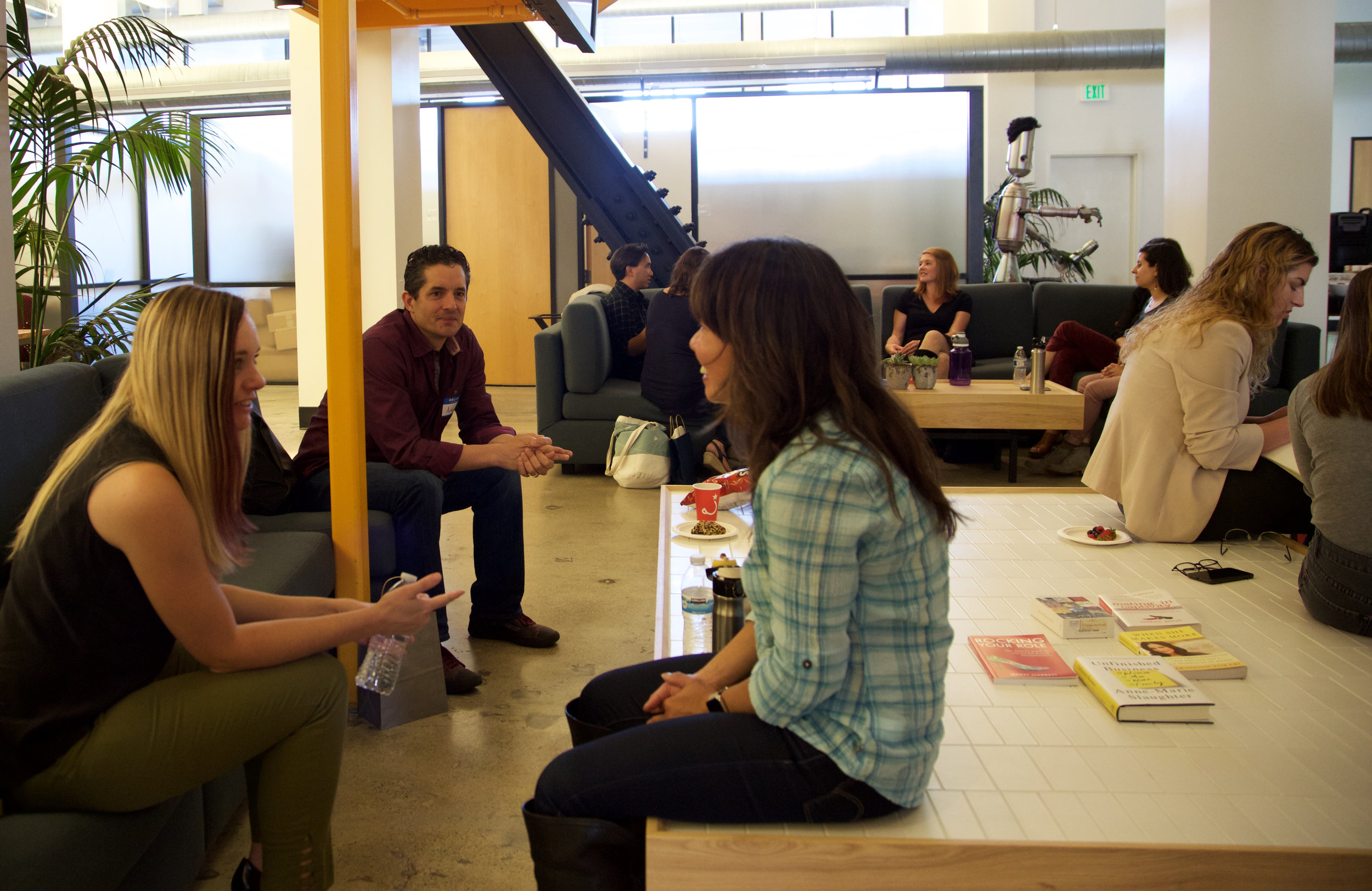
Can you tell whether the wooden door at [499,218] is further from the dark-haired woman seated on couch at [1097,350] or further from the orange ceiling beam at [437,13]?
the orange ceiling beam at [437,13]

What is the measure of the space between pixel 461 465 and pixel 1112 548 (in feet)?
6.11

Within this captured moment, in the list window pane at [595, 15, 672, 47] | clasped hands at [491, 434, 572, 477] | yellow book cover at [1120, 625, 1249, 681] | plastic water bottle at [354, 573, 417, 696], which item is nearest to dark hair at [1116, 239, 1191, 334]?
yellow book cover at [1120, 625, 1249, 681]

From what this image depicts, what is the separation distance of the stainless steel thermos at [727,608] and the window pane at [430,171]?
836cm

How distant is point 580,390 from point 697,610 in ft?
11.5

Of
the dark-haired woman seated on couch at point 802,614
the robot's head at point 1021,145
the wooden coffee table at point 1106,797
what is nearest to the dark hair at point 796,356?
the dark-haired woman seated on couch at point 802,614

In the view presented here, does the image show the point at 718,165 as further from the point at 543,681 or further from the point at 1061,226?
the point at 543,681

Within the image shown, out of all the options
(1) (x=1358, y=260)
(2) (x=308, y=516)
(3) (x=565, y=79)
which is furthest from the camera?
(1) (x=1358, y=260)

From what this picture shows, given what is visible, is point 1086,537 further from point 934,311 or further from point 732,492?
point 934,311

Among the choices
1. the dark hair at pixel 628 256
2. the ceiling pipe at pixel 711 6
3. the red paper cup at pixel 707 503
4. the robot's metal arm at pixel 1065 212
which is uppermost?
the ceiling pipe at pixel 711 6

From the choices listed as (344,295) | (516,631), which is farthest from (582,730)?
(516,631)

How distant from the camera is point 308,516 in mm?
2752

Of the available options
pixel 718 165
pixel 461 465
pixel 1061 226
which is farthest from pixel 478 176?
pixel 461 465

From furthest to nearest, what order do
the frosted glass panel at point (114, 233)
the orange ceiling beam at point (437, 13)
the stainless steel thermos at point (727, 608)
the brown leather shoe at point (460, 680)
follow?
1. the frosted glass panel at point (114, 233)
2. the orange ceiling beam at point (437, 13)
3. the brown leather shoe at point (460, 680)
4. the stainless steel thermos at point (727, 608)

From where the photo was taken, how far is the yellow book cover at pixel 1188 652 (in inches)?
77.0
